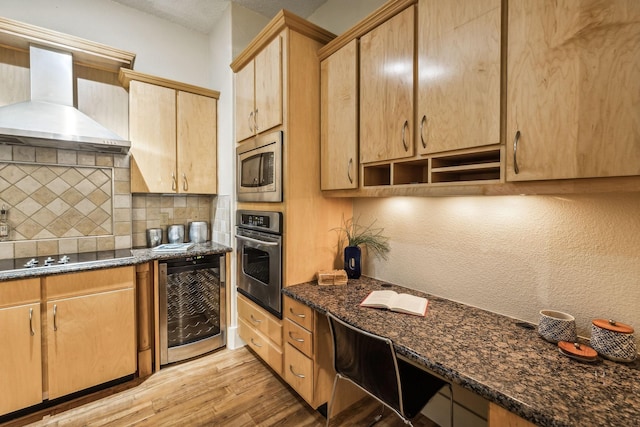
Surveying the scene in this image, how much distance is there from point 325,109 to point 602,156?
1442mm

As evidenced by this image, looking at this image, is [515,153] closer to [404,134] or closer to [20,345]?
[404,134]

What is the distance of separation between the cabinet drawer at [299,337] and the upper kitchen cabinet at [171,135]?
1596mm

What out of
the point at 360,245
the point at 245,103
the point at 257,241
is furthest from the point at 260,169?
the point at 360,245

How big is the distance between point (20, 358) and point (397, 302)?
2295 millimetres

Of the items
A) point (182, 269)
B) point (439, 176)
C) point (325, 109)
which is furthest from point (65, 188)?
point (439, 176)

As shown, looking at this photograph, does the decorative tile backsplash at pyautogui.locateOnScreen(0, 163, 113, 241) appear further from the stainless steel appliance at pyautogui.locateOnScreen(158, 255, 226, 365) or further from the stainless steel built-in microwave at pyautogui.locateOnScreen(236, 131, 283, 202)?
the stainless steel built-in microwave at pyautogui.locateOnScreen(236, 131, 283, 202)

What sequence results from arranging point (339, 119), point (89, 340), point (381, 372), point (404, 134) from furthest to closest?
point (89, 340)
point (339, 119)
point (404, 134)
point (381, 372)

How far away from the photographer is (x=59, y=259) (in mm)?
2084

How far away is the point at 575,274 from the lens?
3.88 feet

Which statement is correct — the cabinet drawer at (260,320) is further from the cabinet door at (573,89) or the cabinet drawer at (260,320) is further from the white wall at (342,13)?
the white wall at (342,13)

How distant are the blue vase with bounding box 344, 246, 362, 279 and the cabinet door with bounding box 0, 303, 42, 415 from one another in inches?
77.8

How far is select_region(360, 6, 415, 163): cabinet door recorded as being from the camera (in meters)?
1.42

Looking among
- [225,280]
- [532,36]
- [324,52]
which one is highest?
[324,52]

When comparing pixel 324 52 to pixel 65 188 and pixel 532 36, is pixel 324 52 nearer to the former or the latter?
pixel 532 36
